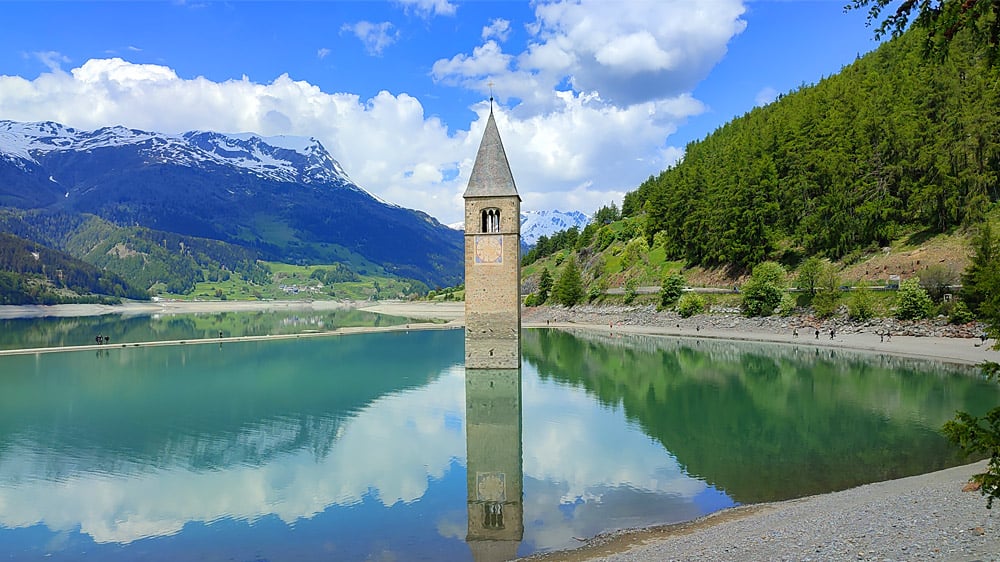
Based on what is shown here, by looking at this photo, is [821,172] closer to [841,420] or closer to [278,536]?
[841,420]

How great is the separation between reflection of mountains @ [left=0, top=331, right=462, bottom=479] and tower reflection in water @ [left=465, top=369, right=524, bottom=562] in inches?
230

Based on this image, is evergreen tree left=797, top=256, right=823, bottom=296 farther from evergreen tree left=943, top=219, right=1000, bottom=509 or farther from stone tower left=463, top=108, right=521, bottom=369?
evergreen tree left=943, top=219, right=1000, bottom=509

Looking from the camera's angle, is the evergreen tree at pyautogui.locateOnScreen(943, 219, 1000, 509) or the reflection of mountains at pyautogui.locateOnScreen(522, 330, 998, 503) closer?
the evergreen tree at pyautogui.locateOnScreen(943, 219, 1000, 509)

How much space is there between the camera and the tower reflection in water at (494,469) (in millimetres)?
15188

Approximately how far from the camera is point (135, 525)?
1619 centimetres

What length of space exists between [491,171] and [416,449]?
71.2ft

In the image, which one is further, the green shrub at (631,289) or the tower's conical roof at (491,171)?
the green shrub at (631,289)

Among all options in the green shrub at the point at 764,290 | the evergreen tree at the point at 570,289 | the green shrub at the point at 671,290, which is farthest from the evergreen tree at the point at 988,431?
the evergreen tree at the point at 570,289

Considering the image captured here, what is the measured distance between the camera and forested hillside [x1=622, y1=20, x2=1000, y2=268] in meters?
55.5

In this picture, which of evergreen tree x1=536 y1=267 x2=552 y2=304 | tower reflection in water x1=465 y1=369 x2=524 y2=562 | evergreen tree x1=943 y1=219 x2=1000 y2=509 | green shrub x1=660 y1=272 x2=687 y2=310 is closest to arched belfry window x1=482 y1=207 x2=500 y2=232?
tower reflection in water x1=465 y1=369 x2=524 y2=562

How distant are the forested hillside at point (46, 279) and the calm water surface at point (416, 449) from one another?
12087 centimetres

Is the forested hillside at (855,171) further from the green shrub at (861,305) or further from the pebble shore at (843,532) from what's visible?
the pebble shore at (843,532)

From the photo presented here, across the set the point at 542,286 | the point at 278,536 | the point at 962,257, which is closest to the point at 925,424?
the point at 278,536

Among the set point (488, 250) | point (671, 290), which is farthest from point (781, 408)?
point (671, 290)
